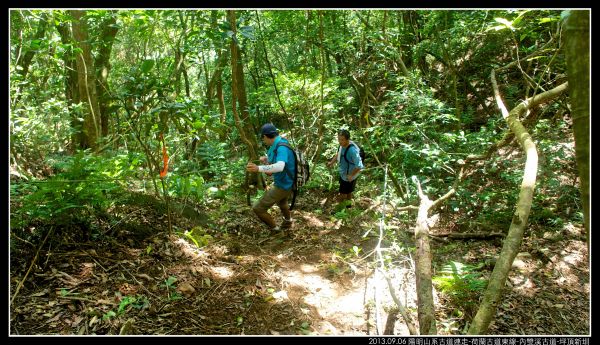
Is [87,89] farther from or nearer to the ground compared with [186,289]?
farther from the ground

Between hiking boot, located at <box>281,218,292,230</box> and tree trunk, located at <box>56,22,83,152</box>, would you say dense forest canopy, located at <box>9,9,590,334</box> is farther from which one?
hiking boot, located at <box>281,218,292,230</box>

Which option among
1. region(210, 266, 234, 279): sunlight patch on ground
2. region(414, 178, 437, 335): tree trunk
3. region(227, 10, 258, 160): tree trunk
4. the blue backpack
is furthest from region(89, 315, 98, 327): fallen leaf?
region(227, 10, 258, 160): tree trunk

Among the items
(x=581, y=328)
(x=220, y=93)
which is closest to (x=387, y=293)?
(x=581, y=328)

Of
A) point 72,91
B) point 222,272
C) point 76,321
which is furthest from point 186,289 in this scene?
point 72,91

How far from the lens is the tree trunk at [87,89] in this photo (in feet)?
27.0

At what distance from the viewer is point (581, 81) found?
2.05 m

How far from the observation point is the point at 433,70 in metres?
12.5

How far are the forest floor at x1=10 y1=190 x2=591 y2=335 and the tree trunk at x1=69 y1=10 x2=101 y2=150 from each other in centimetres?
486

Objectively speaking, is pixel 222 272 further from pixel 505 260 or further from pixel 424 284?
pixel 505 260

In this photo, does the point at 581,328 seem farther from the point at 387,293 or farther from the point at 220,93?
the point at 220,93

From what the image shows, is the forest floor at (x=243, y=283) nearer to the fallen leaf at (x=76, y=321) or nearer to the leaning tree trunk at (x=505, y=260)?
the fallen leaf at (x=76, y=321)

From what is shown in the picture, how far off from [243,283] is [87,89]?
6.84 metres

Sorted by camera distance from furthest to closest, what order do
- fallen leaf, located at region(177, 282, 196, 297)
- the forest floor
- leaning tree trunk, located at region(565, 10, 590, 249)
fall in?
fallen leaf, located at region(177, 282, 196, 297), the forest floor, leaning tree trunk, located at region(565, 10, 590, 249)

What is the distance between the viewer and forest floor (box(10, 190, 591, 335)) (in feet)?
11.6
